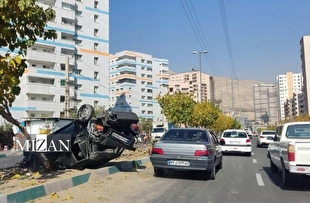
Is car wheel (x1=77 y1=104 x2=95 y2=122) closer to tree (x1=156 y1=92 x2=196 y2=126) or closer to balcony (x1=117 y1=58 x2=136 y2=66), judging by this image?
tree (x1=156 y1=92 x2=196 y2=126)

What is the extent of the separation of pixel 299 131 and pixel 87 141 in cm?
640

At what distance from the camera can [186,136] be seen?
10898 mm

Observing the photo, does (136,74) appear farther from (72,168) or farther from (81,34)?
(72,168)

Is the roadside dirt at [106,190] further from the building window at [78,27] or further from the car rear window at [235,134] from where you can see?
the building window at [78,27]

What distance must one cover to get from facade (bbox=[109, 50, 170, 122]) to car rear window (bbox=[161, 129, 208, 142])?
3173 inches

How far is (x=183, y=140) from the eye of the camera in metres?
10.6

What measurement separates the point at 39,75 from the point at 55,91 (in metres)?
3.67

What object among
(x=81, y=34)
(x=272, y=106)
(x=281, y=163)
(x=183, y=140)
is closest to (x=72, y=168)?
(x=183, y=140)

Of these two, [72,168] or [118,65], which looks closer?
[72,168]

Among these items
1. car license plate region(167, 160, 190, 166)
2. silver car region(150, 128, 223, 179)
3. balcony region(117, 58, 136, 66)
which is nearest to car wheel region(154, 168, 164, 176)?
silver car region(150, 128, 223, 179)

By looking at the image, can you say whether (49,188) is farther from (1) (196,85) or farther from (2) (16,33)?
(1) (196,85)

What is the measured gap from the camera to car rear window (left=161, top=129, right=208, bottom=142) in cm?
1071

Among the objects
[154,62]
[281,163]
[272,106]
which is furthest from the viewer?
[272,106]

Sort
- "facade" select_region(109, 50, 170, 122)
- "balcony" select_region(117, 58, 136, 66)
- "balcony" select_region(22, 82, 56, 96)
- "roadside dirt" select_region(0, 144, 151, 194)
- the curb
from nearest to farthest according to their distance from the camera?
the curb < "roadside dirt" select_region(0, 144, 151, 194) < "balcony" select_region(22, 82, 56, 96) < "facade" select_region(109, 50, 170, 122) < "balcony" select_region(117, 58, 136, 66)
